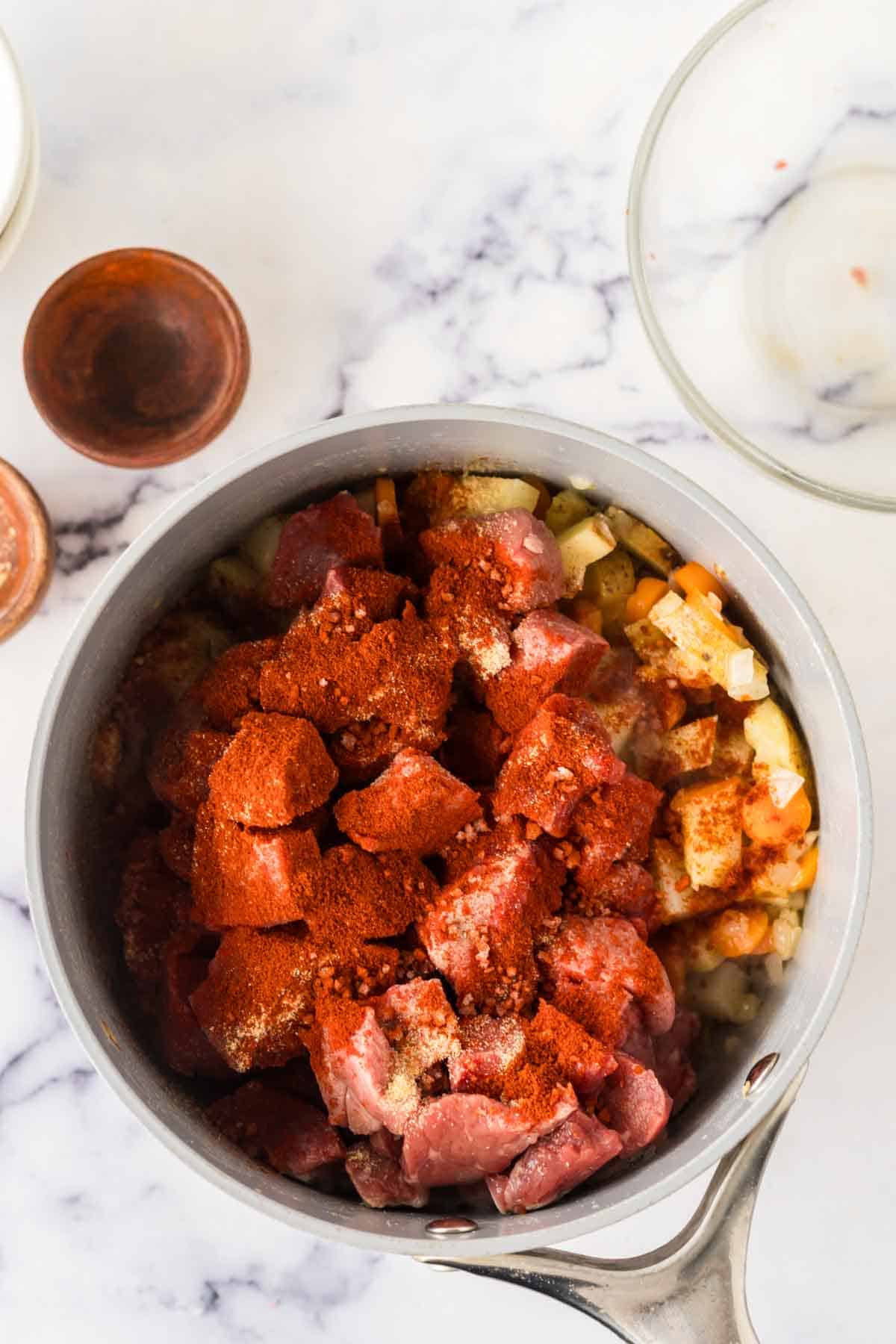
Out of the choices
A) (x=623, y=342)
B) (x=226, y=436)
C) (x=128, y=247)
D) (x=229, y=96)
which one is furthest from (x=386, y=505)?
(x=229, y=96)

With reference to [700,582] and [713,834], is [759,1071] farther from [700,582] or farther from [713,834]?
[700,582]

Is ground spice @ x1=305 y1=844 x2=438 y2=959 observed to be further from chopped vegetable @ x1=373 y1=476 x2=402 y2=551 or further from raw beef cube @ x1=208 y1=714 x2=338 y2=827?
chopped vegetable @ x1=373 y1=476 x2=402 y2=551

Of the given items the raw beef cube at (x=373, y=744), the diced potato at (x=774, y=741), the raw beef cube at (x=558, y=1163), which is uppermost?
the diced potato at (x=774, y=741)

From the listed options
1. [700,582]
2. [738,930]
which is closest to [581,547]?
[700,582]

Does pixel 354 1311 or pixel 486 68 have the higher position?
pixel 486 68

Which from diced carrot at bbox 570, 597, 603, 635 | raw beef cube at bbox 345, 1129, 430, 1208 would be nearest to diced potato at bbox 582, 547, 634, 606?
diced carrot at bbox 570, 597, 603, 635

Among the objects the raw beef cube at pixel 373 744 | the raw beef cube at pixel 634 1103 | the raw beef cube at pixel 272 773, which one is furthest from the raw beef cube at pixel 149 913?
the raw beef cube at pixel 634 1103

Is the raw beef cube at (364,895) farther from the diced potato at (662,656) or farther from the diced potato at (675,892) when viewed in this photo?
the diced potato at (662,656)

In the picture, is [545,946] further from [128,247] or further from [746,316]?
[128,247]
